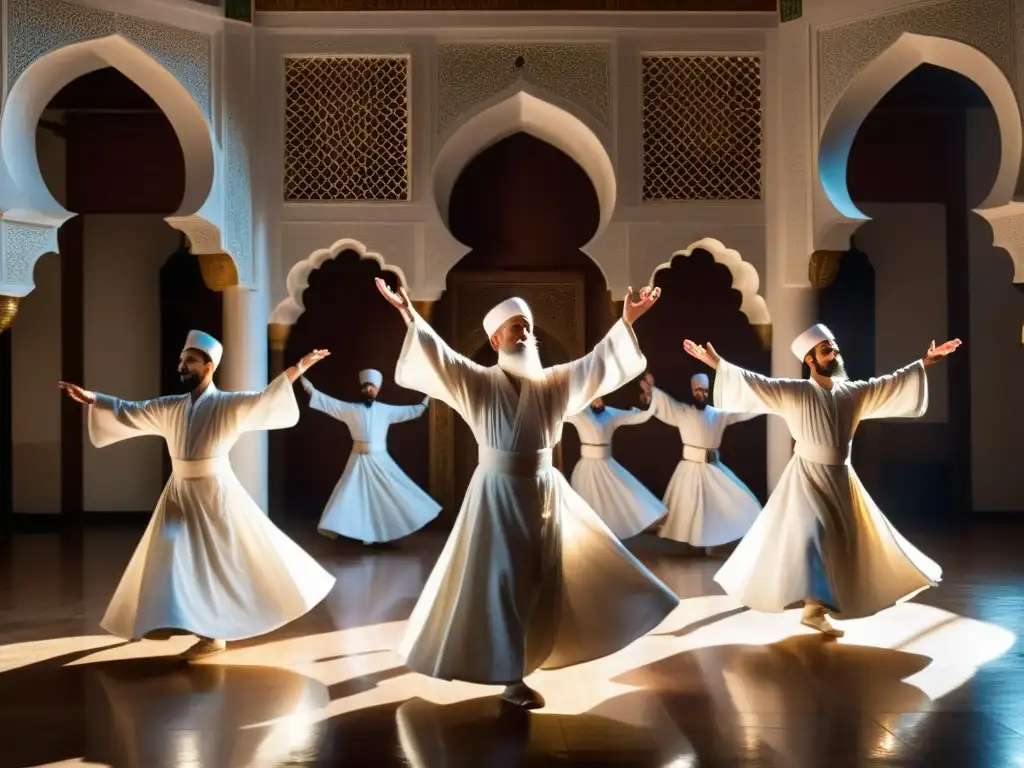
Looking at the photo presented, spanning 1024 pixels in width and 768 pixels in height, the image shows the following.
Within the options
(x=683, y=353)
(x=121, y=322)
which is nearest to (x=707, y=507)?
(x=683, y=353)

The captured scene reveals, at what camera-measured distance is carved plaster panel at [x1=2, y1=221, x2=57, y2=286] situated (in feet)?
21.2

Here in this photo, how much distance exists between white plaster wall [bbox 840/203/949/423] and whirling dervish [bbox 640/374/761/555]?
266 centimetres

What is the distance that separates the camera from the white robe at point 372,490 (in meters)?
8.30

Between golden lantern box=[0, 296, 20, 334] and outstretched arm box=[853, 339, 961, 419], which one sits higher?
golden lantern box=[0, 296, 20, 334]

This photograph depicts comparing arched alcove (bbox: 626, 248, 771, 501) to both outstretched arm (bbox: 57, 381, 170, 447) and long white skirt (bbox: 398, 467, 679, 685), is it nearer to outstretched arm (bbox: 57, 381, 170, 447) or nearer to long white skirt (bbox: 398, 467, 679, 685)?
outstretched arm (bbox: 57, 381, 170, 447)

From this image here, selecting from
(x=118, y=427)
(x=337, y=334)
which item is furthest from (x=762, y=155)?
(x=118, y=427)

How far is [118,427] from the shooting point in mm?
5160

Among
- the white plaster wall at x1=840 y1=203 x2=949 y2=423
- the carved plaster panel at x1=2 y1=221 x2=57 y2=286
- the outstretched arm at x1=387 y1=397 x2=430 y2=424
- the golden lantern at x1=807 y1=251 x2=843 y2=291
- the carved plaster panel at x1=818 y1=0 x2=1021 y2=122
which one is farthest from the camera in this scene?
the white plaster wall at x1=840 y1=203 x2=949 y2=423

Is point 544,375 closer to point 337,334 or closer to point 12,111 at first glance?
point 12,111

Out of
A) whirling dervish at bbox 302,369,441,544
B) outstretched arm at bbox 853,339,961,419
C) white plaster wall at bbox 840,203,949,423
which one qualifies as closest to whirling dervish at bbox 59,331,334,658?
outstretched arm at bbox 853,339,961,419

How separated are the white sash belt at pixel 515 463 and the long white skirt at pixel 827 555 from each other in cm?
153

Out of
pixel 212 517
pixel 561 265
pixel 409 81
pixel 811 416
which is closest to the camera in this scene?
pixel 212 517

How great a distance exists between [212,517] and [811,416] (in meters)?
2.80

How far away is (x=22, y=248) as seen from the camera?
6.55m
